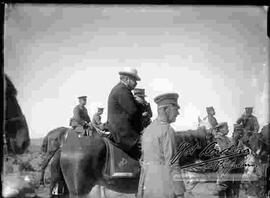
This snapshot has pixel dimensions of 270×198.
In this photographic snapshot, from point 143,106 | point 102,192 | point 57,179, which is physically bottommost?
point 102,192

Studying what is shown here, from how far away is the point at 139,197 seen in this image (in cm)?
400

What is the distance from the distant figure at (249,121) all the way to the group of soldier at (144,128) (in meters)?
0.06

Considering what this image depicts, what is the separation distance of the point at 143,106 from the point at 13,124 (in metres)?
1.01

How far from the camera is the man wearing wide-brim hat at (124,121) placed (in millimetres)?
3951

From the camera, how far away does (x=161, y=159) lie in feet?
13.1

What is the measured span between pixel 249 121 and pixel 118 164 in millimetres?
1083

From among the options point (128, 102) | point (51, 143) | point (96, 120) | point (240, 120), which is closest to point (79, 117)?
point (96, 120)

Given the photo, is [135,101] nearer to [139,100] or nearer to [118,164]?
[139,100]

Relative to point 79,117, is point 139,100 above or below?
above

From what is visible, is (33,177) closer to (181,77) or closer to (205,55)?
(181,77)

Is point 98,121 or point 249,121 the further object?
point 249,121

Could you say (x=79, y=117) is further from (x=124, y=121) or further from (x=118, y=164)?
(x=118, y=164)

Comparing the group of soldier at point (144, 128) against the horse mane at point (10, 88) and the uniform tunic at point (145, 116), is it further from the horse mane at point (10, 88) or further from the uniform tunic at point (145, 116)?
the horse mane at point (10, 88)
